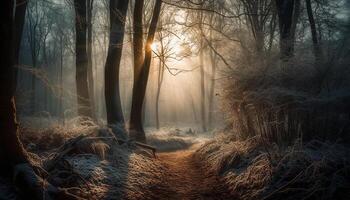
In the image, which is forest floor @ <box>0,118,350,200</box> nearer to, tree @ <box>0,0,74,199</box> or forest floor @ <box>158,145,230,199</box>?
forest floor @ <box>158,145,230,199</box>

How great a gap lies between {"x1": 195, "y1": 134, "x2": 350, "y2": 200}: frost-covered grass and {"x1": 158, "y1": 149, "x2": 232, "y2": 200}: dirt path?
314 millimetres

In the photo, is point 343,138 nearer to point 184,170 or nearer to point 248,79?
point 248,79

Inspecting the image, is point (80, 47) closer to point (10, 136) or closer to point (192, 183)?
point (192, 183)

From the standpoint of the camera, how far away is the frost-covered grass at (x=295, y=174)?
5.11 m

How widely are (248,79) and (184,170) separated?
3.16 meters

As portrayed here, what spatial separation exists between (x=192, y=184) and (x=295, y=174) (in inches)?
104

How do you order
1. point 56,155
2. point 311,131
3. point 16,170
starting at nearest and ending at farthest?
point 16,170 → point 56,155 → point 311,131

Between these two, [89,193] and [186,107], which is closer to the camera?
[89,193]

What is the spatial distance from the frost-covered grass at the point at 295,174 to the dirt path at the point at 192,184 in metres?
0.31

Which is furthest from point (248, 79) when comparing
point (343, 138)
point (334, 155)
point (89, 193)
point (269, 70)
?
point (89, 193)

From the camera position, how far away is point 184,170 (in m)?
9.35

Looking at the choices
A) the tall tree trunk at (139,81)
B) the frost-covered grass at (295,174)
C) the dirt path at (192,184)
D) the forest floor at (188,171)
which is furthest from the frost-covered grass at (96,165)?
the tall tree trunk at (139,81)

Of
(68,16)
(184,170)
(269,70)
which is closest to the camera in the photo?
(269,70)

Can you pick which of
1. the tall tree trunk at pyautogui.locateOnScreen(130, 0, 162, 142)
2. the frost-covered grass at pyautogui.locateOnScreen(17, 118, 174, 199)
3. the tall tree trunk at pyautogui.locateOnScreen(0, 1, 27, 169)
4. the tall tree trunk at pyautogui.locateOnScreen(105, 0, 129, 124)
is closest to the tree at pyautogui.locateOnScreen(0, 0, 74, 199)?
the tall tree trunk at pyautogui.locateOnScreen(0, 1, 27, 169)
